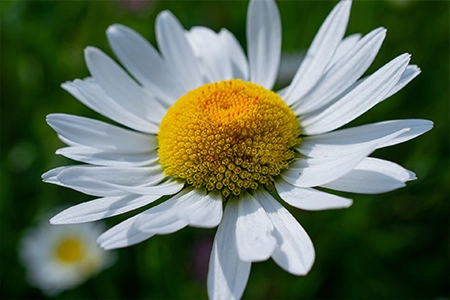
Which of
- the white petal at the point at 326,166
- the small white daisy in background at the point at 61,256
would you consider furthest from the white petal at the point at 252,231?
the small white daisy in background at the point at 61,256

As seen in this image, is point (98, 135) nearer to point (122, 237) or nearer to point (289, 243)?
point (122, 237)

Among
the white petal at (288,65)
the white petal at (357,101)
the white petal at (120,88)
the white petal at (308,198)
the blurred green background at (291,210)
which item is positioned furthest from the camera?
the white petal at (288,65)

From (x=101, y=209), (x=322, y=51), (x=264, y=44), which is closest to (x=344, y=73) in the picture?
(x=322, y=51)

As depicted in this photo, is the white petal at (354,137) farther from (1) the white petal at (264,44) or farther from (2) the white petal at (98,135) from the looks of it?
(2) the white petal at (98,135)

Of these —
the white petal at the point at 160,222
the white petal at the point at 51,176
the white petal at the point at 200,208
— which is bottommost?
the white petal at the point at 200,208

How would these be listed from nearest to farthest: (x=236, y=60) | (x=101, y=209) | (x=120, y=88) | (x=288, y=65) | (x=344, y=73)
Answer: (x=101, y=209) < (x=344, y=73) < (x=120, y=88) < (x=236, y=60) < (x=288, y=65)

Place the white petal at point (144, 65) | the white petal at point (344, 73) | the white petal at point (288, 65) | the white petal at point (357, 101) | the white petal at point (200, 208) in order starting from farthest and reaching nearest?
the white petal at point (288, 65), the white petal at point (144, 65), the white petal at point (344, 73), the white petal at point (357, 101), the white petal at point (200, 208)
